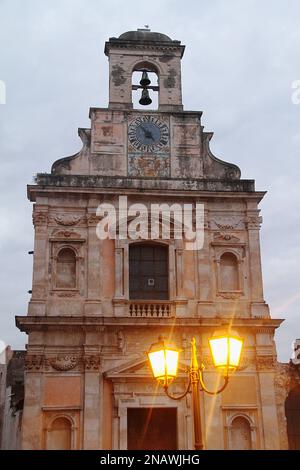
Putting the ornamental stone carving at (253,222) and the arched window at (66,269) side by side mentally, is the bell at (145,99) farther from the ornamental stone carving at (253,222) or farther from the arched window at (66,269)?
the arched window at (66,269)

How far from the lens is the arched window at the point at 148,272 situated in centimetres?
1961

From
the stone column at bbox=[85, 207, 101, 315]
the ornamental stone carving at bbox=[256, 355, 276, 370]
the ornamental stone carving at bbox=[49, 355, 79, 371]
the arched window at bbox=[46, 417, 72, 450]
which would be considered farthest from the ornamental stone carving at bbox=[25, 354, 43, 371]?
the ornamental stone carving at bbox=[256, 355, 276, 370]

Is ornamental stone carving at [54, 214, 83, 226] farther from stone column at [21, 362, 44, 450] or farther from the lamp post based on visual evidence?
the lamp post

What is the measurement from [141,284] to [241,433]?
16.4 ft

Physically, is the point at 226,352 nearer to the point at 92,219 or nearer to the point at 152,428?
the point at 152,428

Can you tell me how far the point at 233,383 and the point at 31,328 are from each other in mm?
5686

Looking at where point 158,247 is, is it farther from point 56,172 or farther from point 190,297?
point 56,172

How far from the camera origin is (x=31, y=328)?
18.3m

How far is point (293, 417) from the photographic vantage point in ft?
69.8

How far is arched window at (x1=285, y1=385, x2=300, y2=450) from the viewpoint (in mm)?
20830

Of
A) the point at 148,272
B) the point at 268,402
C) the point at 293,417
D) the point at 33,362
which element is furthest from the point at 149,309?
the point at 293,417

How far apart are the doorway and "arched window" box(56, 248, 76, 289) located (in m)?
3.92

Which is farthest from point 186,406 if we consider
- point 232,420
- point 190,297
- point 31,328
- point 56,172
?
point 56,172

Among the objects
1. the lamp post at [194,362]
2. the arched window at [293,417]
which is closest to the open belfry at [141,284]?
the arched window at [293,417]
